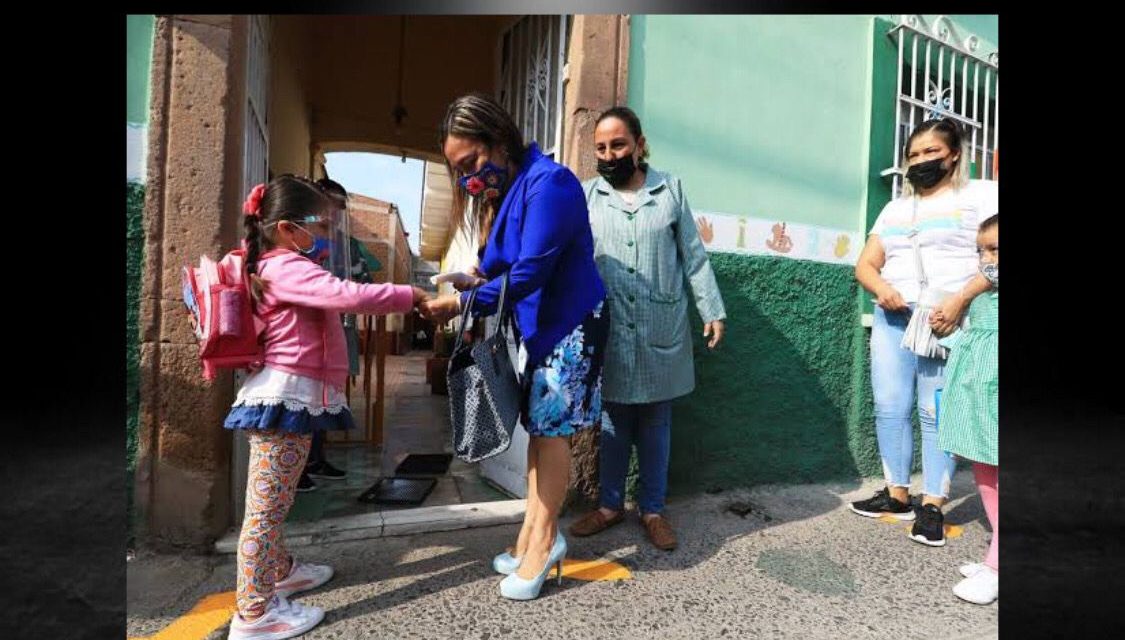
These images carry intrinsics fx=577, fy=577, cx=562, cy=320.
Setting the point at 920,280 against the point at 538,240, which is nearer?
the point at 538,240

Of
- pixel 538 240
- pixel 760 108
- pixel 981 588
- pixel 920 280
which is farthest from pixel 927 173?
pixel 538 240

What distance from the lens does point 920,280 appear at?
8.19 ft

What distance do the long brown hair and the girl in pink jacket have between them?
1.39ft

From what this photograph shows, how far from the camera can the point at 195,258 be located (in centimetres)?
219

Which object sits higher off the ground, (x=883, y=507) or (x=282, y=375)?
(x=282, y=375)

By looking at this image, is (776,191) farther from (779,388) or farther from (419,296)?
(419,296)

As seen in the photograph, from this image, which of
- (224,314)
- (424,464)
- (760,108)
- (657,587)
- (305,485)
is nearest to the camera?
(224,314)

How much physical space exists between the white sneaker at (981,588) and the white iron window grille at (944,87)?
2.12 m

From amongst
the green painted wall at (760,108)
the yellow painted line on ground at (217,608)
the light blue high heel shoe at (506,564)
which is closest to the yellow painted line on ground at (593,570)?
the yellow painted line on ground at (217,608)

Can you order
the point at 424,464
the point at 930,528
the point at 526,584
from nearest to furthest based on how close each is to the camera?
the point at 526,584 → the point at 930,528 → the point at 424,464

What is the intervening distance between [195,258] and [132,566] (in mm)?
1149

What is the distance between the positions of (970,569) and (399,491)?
8.04 ft
